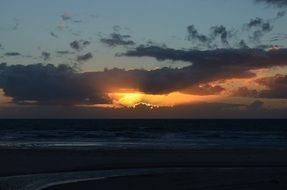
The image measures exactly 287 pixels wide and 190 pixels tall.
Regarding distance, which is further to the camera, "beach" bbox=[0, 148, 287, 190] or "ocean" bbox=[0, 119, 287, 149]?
"ocean" bbox=[0, 119, 287, 149]

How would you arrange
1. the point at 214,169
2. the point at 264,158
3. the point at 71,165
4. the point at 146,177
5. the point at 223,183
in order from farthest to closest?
the point at 264,158 → the point at 71,165 → the point at 214,169 → the point at 146,177 → the point at 223,183

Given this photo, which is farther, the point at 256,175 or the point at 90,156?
the point at 90,156

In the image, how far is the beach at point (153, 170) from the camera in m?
22.4

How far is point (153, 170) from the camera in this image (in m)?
28.3

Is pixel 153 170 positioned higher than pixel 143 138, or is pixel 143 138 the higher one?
pixel 143 138

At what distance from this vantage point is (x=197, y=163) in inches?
1271

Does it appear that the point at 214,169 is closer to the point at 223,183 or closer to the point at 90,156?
the point at 223,183

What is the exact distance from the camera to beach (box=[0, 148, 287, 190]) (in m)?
22.4

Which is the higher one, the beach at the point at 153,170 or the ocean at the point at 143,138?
the ocean at the point at 143,138

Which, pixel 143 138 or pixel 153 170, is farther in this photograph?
pixel 143 138

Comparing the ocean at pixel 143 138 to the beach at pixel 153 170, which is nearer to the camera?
the beach at pixel 153 170

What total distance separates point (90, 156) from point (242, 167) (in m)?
10.9

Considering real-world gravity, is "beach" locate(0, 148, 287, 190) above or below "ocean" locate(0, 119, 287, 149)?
below

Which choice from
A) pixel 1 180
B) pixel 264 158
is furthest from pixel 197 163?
pixel 1 180
